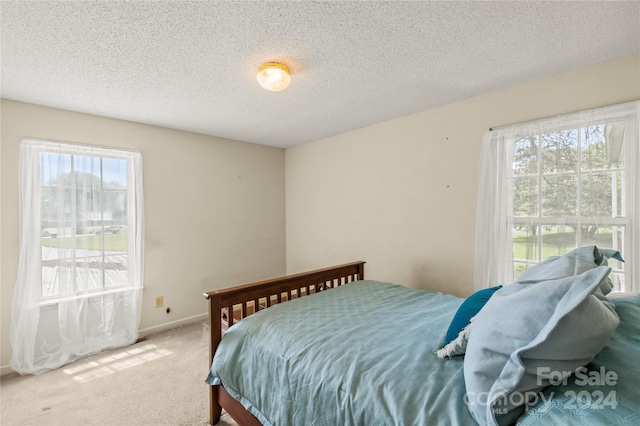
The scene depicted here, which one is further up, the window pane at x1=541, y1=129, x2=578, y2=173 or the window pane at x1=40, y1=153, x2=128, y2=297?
the window pane at x1=541, y1=129, x2=578, y2=173

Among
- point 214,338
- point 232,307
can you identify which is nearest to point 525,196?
point 232,307

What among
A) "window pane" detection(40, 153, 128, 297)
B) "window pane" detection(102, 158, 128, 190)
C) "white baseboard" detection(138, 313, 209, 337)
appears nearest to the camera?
"window pane" detection(40, 153, 128, 297)

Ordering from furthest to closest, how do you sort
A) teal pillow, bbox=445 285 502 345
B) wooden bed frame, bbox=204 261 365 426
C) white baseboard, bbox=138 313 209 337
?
1. white baseboard, bbox=138 313 209 337
2. wooden bed frame, bbox=204 261 365 426
3. teal pillow, bbox=445 285 502 345

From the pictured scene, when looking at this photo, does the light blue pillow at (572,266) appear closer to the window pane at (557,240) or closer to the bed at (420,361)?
the bed at (420,361)

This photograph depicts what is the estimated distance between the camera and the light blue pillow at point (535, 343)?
0.81 meters

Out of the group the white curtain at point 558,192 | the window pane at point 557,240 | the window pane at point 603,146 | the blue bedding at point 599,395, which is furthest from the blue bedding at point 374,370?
the window pane at point 603,146

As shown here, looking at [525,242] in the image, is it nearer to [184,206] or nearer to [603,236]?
[603,236]

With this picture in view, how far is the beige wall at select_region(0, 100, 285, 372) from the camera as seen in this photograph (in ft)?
8.21

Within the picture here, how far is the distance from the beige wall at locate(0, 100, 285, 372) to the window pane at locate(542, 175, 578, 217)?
330cm

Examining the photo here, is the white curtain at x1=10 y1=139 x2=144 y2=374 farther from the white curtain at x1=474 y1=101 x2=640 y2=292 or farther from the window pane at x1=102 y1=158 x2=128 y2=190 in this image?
the white curtain at x1=474 y1=101 x2=640 y2=292

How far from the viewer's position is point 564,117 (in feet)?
Answer: 7.12

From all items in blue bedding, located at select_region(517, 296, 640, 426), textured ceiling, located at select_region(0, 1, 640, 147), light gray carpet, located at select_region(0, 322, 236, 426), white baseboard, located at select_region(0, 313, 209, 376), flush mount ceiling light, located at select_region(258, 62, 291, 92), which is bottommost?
light gray carpet, located at select_region(0, 322, 236, 426)

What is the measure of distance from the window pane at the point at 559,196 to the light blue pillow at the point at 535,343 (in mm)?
1655

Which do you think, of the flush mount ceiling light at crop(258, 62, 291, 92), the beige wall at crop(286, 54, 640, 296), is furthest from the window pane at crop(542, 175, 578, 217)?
the flush mount ceiling light at crop(258, 62, 291, 92)
